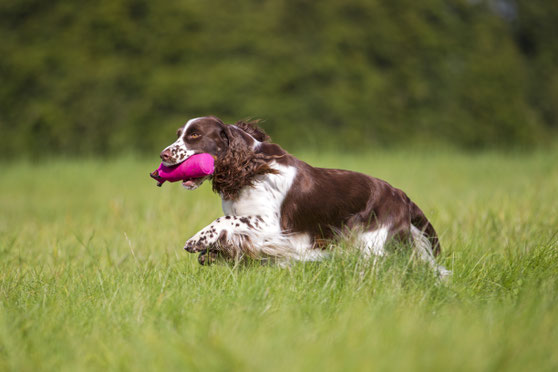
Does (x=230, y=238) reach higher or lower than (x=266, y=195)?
lower

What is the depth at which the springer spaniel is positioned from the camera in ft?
9.77

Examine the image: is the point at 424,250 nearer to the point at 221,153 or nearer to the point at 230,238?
the point at 230,238

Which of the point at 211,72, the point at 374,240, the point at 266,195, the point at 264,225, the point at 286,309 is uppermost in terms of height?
the point at 211,72

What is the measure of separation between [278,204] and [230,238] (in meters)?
0.34

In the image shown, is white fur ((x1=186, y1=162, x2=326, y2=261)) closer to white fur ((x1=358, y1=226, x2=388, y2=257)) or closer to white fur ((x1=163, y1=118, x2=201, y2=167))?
white fur ((x1=358, y1=226, x2=388, y2=257))

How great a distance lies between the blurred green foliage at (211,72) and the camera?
10383mm

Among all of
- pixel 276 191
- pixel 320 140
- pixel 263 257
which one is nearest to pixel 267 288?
pixel 263 257

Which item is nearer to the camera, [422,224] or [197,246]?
[197,246]

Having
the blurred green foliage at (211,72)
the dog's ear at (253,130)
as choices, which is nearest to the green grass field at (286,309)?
the dog's ear at (253,130)

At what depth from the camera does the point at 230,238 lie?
2.96 metres

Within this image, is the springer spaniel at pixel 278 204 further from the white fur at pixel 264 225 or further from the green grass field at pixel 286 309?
the green grass field at pixel 286 309

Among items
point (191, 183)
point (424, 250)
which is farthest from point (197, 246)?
point (424, 250)

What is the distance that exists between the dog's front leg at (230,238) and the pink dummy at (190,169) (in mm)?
296

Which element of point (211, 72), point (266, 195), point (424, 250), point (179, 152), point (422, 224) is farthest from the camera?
A: point (211, 72)
